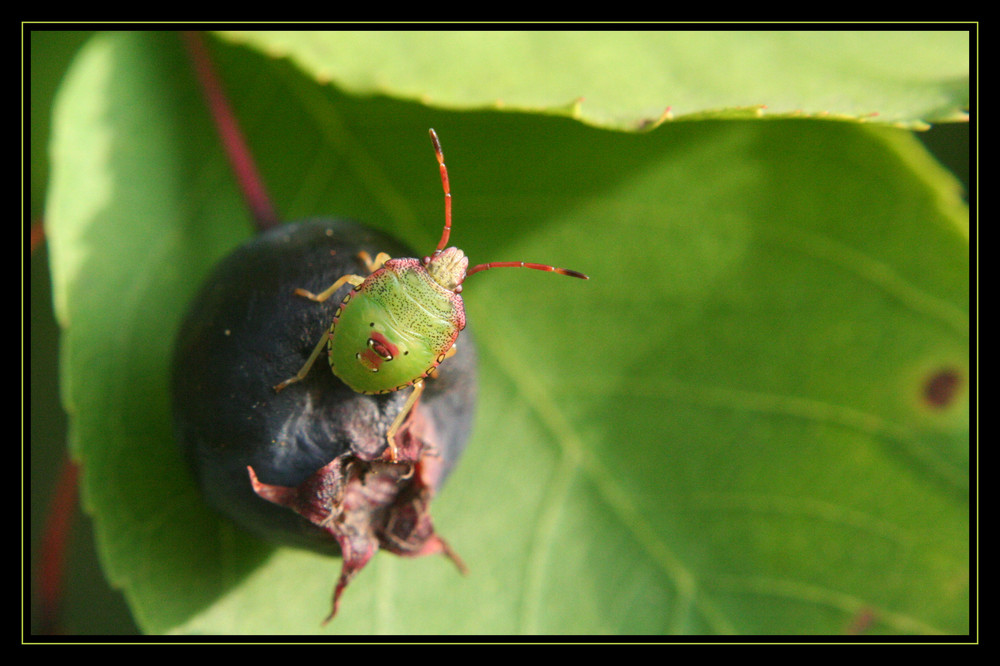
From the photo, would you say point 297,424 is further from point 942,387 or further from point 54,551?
point 942,387

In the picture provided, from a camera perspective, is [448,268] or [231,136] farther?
[231,136]

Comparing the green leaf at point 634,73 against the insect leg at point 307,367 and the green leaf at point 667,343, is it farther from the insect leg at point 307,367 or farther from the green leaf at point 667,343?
the insect leg at point 307,367

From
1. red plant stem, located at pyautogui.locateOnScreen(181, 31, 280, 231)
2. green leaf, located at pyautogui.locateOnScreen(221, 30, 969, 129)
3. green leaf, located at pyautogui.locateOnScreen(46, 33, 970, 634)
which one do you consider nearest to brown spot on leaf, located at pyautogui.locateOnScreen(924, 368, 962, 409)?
green leaf, located at pyautogui.locateOnScreen(46, 33, 970, 634)

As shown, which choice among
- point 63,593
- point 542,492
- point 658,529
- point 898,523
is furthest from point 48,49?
point 898,523

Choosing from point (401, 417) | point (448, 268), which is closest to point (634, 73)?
point (448, 268)

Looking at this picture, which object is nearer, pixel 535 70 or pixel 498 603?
pixel 535 70

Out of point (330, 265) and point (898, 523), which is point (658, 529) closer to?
point (898, 523)
